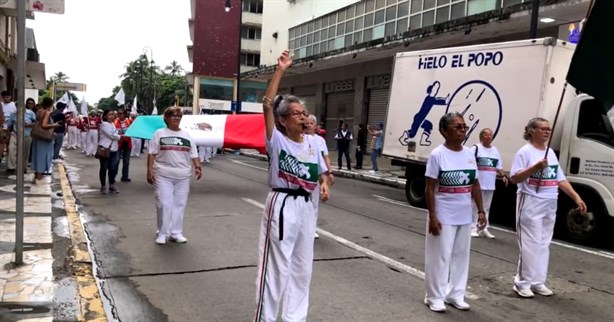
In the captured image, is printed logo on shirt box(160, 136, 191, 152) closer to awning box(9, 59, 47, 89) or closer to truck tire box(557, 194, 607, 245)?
truck tire box(557, 194, 607, 245)

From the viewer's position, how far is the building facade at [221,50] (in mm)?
51094

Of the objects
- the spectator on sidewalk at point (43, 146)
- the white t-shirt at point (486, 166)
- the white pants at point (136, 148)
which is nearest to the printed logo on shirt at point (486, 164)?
the white t-shirt at point (486, 166)

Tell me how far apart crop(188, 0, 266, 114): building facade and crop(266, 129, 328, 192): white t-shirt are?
46282 mm

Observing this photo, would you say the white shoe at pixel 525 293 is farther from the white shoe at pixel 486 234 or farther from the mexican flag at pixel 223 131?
the mexican flag at pixel 223 131

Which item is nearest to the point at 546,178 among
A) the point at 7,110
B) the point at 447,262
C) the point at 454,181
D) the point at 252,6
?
the point at 454,181

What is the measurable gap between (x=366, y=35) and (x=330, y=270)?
20.4m

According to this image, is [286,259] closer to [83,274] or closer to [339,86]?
[83,274]

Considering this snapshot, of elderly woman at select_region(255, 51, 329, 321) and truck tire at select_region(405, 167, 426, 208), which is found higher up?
elderly woman at select_region(255, 51, 329, 321)

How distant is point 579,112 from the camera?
8.87 meters

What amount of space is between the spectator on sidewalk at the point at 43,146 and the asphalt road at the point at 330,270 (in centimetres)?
173

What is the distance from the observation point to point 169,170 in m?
6.87

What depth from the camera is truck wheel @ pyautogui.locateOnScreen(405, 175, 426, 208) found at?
1192cm

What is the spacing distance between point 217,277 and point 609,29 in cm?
421

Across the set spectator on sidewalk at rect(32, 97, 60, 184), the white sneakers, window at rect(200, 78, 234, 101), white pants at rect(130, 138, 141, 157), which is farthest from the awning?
the white sneakers
